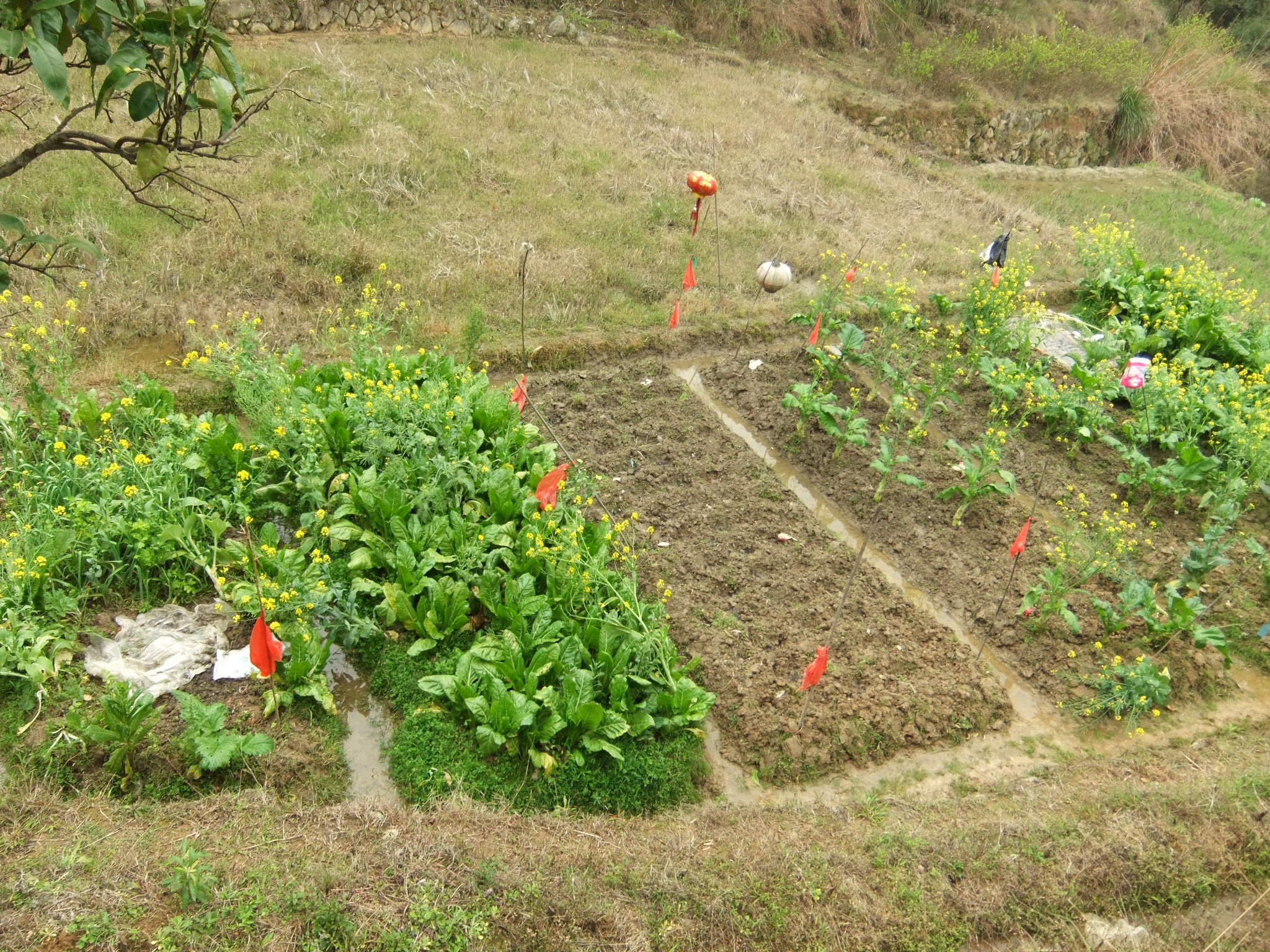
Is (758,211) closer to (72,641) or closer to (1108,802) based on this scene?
(1108,802)

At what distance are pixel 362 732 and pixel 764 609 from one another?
2287 millimetres

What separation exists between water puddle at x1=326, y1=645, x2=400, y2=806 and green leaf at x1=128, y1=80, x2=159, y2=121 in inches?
111

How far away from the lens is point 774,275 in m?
7.31

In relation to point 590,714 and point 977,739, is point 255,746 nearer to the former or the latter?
point 590,714

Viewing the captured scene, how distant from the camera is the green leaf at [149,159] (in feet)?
6.57

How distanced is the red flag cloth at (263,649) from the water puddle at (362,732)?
73 centimetres

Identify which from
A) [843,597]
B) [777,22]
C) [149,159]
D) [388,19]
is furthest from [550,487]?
[777,22]

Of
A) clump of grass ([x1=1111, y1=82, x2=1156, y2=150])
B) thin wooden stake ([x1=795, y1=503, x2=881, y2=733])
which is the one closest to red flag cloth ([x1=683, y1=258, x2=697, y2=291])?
thin wooden stake ([x1=795, y1=503, x2=881, y2=733])

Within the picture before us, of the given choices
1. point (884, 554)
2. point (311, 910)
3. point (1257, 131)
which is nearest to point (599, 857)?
point (311, 910)

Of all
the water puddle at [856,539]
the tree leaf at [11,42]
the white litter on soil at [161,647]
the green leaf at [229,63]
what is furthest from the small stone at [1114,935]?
the tree leaf at [11,42]

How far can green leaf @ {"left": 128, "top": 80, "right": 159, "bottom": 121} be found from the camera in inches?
73.9

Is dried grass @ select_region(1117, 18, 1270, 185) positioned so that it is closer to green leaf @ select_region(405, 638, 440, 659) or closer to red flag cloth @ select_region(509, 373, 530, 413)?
red flag cloth @ select_region(509, 373, 530, 413)

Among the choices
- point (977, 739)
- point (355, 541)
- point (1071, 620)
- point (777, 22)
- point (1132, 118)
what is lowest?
point (977, 739)

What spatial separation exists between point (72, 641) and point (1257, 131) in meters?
22.4
